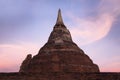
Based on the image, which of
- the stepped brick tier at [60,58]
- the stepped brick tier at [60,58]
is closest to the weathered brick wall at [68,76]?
the stepped brick tier at [60,58]

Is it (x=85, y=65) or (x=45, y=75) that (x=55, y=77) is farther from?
(x=85, y=65)

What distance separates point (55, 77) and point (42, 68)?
10.8 meters

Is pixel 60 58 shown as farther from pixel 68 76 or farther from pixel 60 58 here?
pixel 68 76

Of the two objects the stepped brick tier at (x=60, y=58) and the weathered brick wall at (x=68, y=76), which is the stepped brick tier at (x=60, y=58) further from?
the weathered brick wall at (x=68, y=76)

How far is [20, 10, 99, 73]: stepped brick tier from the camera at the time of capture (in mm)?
38969

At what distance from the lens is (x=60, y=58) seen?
131ft

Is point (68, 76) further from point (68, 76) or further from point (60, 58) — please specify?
point (60, 58)

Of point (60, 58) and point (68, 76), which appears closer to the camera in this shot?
point (68, 76)

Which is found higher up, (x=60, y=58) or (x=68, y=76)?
(x=60, y=58)

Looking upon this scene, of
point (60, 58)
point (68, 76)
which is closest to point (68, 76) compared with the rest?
point (68, 76)

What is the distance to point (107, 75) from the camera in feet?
93.0

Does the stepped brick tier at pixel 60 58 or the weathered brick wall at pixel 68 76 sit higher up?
the stepped brick tier at pixel 60 58

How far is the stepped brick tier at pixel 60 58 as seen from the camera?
128 feet

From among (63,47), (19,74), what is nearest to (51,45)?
(63,47)
